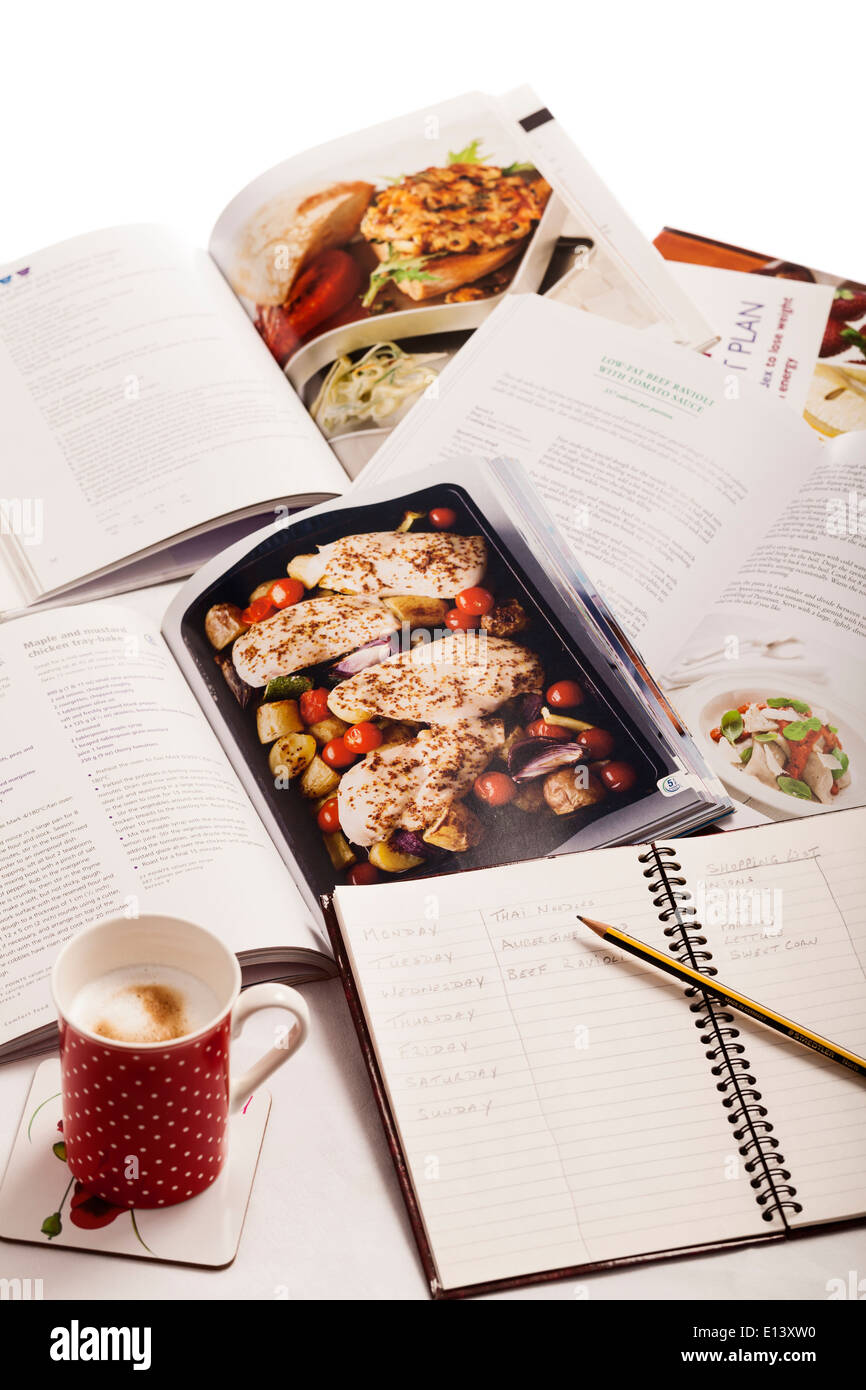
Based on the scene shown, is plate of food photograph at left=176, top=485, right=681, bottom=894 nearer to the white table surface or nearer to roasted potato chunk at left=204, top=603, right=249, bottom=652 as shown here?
roasted potato chunk at left=204, top=603, right=249, bottom=652

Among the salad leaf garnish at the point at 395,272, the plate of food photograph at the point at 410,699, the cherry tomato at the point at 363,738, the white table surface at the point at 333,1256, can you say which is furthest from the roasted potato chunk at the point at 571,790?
the salad leaf garnish at the point at 395,272

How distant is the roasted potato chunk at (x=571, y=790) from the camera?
0.72 metres

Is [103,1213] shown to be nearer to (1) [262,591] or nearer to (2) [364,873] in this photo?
(2) [364,873]

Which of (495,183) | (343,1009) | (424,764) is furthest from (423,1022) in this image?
(495,183)

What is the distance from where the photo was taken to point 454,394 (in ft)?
3.27

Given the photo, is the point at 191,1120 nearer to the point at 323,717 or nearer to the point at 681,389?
the point at 323,717

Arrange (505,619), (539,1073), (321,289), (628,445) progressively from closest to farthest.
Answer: (539,1073)
(505,619)
(628,445)
(321,289)

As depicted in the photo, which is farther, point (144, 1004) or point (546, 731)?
point (546, 731)

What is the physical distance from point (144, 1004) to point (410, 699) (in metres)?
0.29

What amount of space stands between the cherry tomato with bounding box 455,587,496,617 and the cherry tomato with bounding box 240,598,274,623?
0.13m

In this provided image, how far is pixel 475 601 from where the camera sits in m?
0.82

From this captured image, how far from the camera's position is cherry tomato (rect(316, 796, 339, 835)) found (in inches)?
28.5

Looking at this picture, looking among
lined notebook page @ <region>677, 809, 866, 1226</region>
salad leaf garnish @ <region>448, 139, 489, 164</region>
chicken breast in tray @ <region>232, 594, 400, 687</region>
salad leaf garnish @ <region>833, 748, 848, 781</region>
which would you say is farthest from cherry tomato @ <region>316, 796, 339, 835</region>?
salad leaf garnish @ <region>448, 139, 489, 164</region>
